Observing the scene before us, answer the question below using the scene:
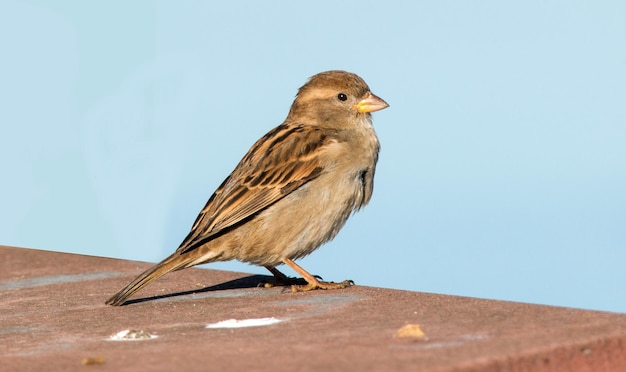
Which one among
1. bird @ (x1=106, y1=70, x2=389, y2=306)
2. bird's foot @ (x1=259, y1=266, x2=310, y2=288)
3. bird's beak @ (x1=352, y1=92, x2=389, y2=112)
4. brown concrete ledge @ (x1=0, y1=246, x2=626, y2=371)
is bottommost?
brown concrete ledge @ (x1=0, y1=246, x2=626, y2=371)

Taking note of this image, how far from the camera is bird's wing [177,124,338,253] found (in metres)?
5.55

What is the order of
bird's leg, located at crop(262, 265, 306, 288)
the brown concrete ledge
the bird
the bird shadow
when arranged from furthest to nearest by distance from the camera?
1. bird's leg, located at crop(262, 265, 306, 288)
2. the bird
3. the bird shadow
4. the brown concrete ledge

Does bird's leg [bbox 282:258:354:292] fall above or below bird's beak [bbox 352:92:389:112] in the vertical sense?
below

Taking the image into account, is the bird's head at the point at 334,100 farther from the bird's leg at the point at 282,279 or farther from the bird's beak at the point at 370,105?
the bird's leg at the point at 282,279

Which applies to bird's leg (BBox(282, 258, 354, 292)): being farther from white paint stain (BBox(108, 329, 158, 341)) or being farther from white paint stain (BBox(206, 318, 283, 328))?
white paint stain (BBox(108, 329, 158, 341))

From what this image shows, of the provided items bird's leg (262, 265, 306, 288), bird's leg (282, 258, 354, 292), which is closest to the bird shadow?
bird's leg (262, 265, 306, 288)

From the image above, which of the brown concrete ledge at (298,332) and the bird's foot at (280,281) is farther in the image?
the bird's foot at (280,281)

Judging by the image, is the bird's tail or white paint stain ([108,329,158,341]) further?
the bird's tail

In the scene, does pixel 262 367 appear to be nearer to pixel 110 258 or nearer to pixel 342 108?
pixel 342 108

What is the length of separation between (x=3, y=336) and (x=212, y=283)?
1.62 metres

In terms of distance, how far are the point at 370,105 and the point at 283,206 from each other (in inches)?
39.4

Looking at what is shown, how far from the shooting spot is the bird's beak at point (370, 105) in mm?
6234

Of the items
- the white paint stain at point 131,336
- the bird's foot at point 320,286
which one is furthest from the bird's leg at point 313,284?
the white paint stain at point 131,336

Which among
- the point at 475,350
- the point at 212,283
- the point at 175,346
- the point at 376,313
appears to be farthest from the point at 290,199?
the point at 475,350
